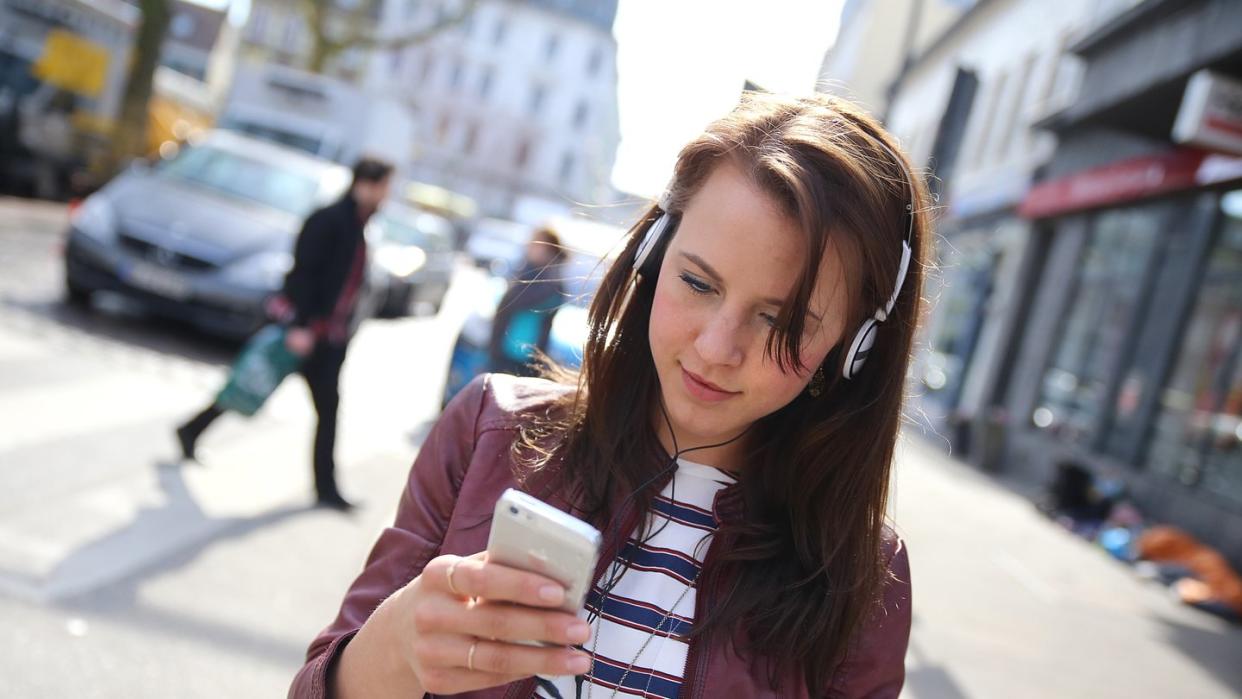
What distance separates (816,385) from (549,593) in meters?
0.81

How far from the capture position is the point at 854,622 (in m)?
1.68

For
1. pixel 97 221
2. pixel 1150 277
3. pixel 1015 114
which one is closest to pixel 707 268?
pixel 97 221

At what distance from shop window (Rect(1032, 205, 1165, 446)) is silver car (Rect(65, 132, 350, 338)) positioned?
10.9 meters

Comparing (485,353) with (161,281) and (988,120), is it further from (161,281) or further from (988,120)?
(988,120)

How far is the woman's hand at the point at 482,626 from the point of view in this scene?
46.5 inches

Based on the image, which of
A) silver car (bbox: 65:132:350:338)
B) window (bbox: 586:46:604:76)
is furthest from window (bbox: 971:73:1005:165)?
window (bbox: 586:46:604:76)

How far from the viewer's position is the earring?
1.81 metres

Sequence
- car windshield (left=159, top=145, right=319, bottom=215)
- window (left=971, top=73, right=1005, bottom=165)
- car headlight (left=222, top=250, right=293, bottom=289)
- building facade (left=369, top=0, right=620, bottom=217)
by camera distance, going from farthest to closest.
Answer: building facade (left=369, top=0, right=620, bottom=217) < window (left=971, top=73, right=1005, bottom=165) < car windshield (left=159, top=145, right=319, bottom=215) < car headlight (left=222, top=250, right=293, bottom=289)

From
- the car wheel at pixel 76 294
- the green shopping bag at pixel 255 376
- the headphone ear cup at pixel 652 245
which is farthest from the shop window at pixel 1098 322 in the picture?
the headphone ear cup at pixel 652 245

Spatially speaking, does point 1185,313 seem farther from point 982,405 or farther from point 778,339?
point 778,339

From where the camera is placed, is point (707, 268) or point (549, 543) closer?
point (549, 543)

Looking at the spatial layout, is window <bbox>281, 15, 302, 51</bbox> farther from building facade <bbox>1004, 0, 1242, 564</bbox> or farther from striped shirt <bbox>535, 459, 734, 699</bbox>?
striped shirt <bbox>535, 459, 734, 699</bbox>

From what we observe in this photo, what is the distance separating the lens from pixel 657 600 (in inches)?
65.2

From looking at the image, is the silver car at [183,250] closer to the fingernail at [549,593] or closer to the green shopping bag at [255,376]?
the green shopping bag at [255,376]
